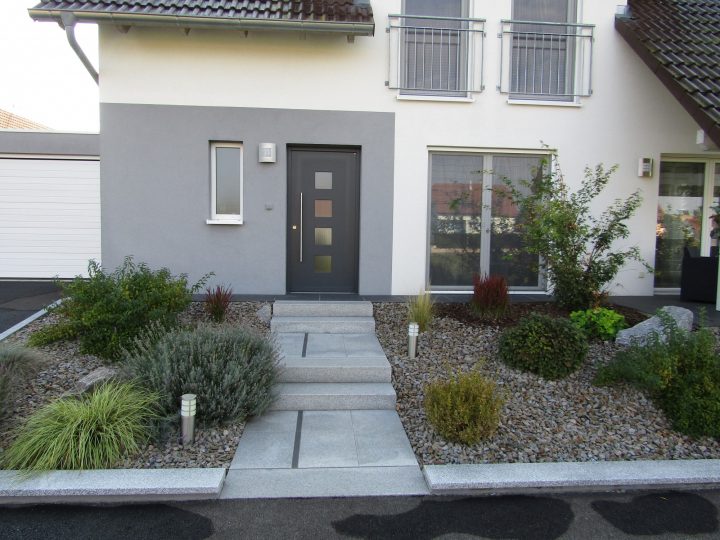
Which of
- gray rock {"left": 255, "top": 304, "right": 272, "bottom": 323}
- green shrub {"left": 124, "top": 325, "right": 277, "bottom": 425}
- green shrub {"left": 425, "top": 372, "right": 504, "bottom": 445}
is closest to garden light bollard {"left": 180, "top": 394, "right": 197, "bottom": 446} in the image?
green shrub {"left": 124, "top": 325, "right": 277, "bottom": 425}

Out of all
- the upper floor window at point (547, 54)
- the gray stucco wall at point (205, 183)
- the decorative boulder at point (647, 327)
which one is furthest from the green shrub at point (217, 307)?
the upper floor window at point (547, 54)

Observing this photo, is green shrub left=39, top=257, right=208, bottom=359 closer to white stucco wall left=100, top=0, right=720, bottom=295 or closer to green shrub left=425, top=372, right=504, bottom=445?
green shrub left=425, top=372, right=504, bottom=445

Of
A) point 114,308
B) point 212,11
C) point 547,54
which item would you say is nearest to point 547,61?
point 547,54

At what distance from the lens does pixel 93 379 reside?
457cm

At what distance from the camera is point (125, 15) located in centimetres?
705

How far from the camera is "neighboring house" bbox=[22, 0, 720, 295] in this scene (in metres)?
7.75

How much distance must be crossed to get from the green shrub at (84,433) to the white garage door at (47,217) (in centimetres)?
661

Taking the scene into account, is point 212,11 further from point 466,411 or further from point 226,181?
point 466,411

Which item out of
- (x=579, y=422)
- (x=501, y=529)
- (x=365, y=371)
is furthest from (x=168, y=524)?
(x=579, y=422)

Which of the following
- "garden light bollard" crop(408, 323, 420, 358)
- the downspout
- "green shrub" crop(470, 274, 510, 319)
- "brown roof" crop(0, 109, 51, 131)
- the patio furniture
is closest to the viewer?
"garden light bollard" crop(408, 323, 420, 358)

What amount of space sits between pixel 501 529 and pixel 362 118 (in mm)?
6146

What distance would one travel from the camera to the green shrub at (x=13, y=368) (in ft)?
14.0

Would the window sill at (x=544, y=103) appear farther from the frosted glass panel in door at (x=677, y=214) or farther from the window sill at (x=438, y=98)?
the frosted glass panel in door at (x=677, y=214)

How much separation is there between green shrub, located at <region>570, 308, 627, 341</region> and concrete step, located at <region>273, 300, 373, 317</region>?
2.62 metres
